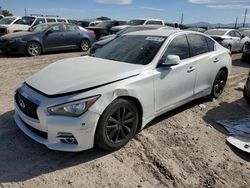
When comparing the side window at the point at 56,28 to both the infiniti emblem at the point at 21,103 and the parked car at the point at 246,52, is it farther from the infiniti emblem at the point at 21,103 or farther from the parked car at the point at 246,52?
the infiniti emblem at the point at 21,103

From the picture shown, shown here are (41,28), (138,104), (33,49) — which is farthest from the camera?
(41,28)

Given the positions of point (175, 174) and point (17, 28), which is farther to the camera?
point (17, 28)

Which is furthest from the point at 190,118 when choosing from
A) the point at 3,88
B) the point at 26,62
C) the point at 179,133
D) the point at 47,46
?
the point at 47,46

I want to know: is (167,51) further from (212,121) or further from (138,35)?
(212,121)

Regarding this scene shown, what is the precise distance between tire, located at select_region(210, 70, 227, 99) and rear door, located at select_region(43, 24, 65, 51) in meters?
8.55

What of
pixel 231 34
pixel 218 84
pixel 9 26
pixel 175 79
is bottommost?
pixel 218 84

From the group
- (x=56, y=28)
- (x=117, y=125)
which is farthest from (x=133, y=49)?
(x=56, y=28)

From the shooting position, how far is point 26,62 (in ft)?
33.9

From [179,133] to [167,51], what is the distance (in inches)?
53.7

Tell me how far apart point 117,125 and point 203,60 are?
98.0 inches

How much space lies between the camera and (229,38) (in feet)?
45.4

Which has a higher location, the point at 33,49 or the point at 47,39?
the point at 47,39

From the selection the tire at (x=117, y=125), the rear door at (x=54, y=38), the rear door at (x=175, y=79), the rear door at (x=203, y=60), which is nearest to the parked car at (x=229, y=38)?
the rear door at (x=54, y=38)

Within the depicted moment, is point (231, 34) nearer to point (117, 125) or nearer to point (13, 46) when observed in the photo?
point (13, 46)
